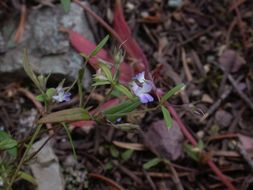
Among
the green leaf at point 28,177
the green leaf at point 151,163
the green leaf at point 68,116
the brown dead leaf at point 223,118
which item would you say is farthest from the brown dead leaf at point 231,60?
the green leaf at point 68,116

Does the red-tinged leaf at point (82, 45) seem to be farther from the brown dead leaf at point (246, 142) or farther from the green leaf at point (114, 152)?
the brown dead leaf at point (246, 142)

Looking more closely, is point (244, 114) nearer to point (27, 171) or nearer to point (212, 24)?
point (212, 24)

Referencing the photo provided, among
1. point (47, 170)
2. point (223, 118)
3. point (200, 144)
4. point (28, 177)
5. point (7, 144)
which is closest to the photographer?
point (7, 144)

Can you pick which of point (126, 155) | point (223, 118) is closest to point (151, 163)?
point (126, 155)

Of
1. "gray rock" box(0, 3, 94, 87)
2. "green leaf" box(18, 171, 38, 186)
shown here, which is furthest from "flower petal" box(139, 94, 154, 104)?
"gray rock" box(0, 3, 94, 87)

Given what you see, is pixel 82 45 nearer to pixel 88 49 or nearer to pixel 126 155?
pixel 88 49

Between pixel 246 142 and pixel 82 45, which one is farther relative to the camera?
pixel 82 45

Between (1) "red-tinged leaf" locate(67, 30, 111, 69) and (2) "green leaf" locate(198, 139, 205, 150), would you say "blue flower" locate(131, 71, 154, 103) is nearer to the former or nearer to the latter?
(2) "green leaf" locate(198, 139, 205, 150)
